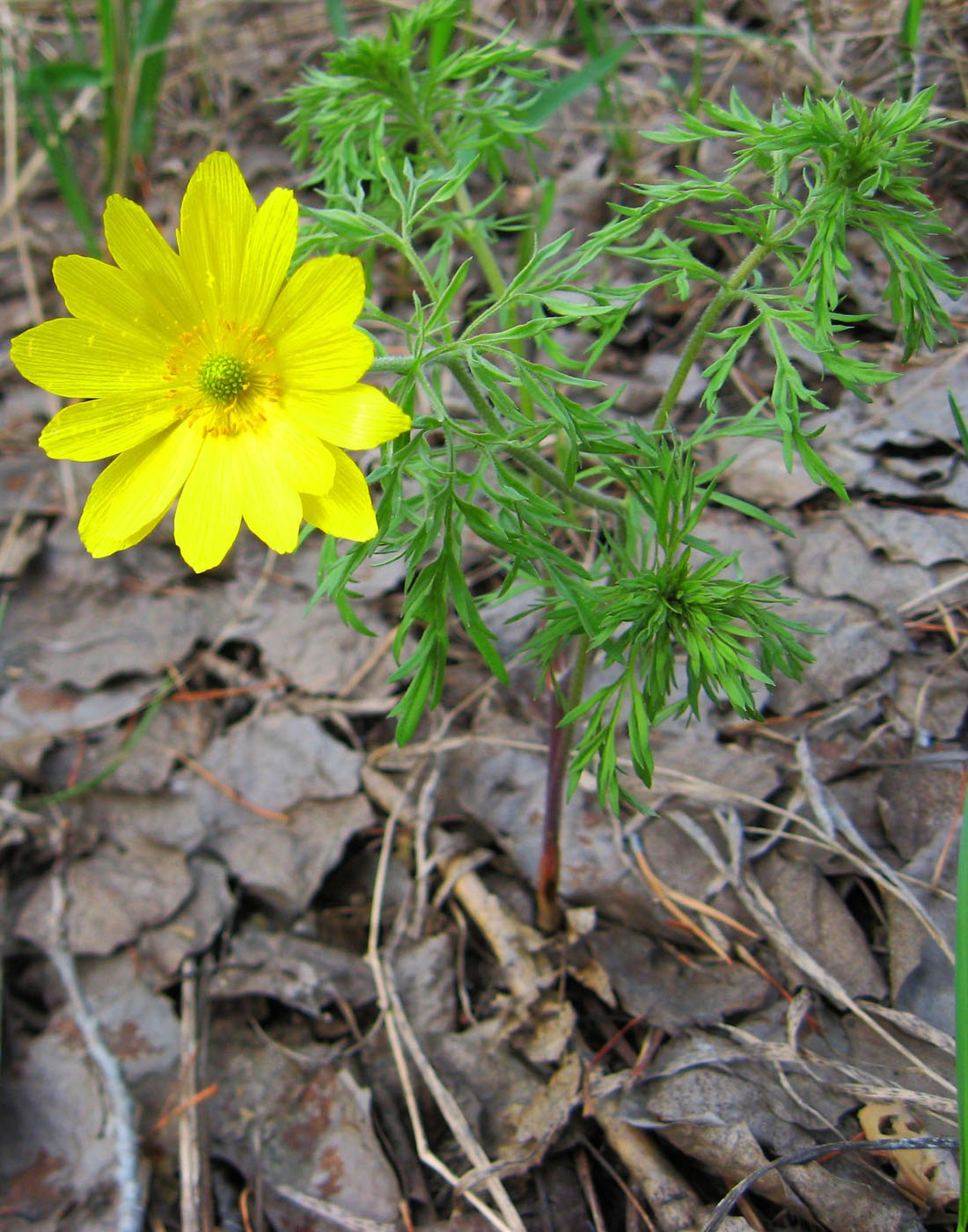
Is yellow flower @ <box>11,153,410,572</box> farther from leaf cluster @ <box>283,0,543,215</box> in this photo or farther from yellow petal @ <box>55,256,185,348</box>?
leaf cluster @ <box>283,0,543,215</box>

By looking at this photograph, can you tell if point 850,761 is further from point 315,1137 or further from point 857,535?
point 315,1137

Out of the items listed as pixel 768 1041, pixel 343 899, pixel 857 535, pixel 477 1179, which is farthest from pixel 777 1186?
pixel 857 535

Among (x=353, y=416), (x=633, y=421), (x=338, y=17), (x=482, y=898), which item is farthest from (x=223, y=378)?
(x=338, y=17)

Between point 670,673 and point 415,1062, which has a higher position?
point 670,673

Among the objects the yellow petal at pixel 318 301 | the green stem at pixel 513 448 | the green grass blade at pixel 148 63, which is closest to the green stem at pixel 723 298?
Result: the green stem at pixel 513 448

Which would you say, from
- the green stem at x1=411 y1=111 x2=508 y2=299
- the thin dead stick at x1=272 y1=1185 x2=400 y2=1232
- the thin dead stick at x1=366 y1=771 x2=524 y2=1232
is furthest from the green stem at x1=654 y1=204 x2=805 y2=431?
the thin dead stick at x1=272 y1=1185 x2=400 y2=1232

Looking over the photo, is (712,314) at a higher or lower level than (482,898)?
higher

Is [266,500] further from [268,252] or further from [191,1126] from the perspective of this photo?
[191,1126]
